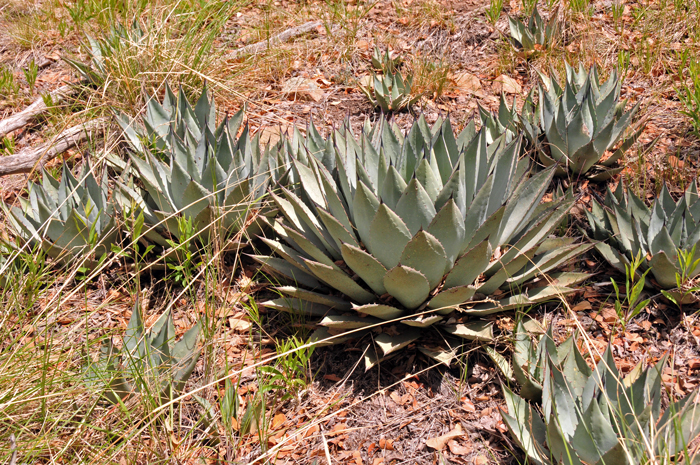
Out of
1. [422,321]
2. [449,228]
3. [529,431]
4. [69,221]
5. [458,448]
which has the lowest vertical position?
[458,448]

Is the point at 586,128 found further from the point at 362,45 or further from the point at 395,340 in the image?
the point at 362,45

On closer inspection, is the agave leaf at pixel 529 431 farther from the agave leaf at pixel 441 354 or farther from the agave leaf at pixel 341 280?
the agave leaf at pixel 341 280

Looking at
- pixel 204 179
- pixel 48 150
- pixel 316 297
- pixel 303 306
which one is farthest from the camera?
pixel 48 150

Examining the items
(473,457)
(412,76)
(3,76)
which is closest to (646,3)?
(412,76)

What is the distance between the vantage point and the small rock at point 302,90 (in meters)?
4.18

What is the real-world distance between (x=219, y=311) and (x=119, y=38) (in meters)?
2.52

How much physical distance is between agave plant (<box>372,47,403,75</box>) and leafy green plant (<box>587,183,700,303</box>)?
2192mm

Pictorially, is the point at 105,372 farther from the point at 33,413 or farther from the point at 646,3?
the point at 646,3

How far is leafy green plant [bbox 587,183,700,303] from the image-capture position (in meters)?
2.29

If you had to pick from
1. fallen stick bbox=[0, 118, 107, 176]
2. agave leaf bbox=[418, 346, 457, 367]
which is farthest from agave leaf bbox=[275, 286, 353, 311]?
fallen stick bbox=[0, 118, 107, 176]

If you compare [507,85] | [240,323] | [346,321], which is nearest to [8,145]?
[240,323]

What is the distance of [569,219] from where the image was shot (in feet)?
9.41

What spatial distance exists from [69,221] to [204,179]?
2.35ft

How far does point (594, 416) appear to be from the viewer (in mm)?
1552
